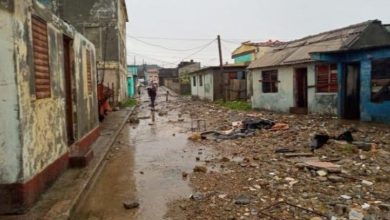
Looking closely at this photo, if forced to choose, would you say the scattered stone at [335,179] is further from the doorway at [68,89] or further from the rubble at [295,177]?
the doorway at [68,89]

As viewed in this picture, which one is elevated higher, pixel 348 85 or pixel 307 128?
pixel 348 85

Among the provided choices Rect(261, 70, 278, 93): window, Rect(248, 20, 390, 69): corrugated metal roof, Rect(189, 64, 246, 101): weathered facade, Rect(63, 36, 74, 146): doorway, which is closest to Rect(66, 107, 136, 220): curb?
Rect(63, 36, 74, 146): doorway

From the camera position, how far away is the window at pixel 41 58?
5.73 m

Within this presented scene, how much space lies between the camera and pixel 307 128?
12562 millimetres

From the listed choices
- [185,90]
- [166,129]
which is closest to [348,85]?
[166,129]

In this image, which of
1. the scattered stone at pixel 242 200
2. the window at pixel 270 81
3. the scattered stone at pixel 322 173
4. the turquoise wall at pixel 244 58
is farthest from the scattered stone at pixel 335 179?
the turquoise wall at pixel 244 58

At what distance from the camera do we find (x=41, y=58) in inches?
238

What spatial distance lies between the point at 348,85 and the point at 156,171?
32.3 ft

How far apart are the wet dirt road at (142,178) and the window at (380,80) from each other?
22.2 ft

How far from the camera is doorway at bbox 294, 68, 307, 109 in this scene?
1791cm

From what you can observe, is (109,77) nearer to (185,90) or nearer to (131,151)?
(131,151)

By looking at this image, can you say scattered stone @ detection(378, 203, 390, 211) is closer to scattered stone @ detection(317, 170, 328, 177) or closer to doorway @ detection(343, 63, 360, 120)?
scattered stone @ detection(317, 170, 328, 177)

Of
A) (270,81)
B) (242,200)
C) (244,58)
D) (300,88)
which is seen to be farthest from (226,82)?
(242,200)

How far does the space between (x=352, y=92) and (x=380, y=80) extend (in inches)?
70.7
